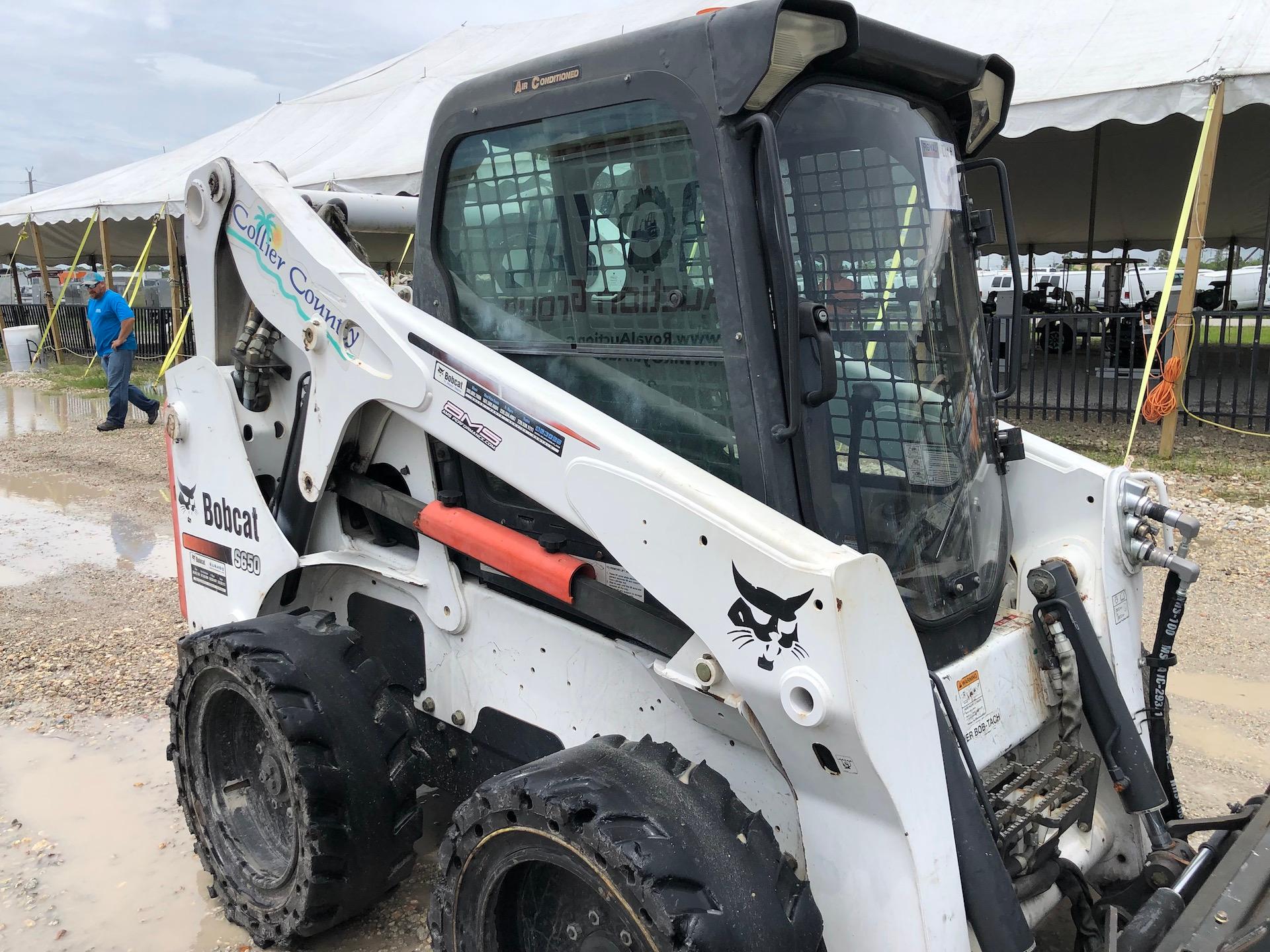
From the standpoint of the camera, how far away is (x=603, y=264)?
2449mm

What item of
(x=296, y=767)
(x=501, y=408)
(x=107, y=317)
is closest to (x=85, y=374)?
(x=107, y=317)

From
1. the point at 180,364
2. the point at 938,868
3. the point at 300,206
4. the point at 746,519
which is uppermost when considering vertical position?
the point at 300,206

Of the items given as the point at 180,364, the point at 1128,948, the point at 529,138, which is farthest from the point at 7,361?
the point at 1128,948

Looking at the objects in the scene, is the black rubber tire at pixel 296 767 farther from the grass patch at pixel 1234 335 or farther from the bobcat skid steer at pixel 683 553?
the grass patch at pixel 1234 335

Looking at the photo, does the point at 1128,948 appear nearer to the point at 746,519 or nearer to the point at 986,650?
the point at 986,650

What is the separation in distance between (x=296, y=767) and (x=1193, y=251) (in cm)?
815

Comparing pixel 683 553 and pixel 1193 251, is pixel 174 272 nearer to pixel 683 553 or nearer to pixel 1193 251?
pixel 1193 251

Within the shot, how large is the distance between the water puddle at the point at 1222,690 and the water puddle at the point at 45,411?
1194 centimetres

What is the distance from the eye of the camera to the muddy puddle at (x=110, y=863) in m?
3.01

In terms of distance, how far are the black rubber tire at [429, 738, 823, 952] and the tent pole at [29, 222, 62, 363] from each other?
20.5m

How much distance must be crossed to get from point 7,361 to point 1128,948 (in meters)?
24.7

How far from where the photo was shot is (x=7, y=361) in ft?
71.5

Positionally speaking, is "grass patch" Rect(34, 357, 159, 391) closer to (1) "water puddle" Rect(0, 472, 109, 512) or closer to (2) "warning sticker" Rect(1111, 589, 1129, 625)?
(1) "water puddle" Rect(0, 472, 109, 512)

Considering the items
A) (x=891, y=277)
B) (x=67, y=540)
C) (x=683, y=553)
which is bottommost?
(x=67, y=540)
